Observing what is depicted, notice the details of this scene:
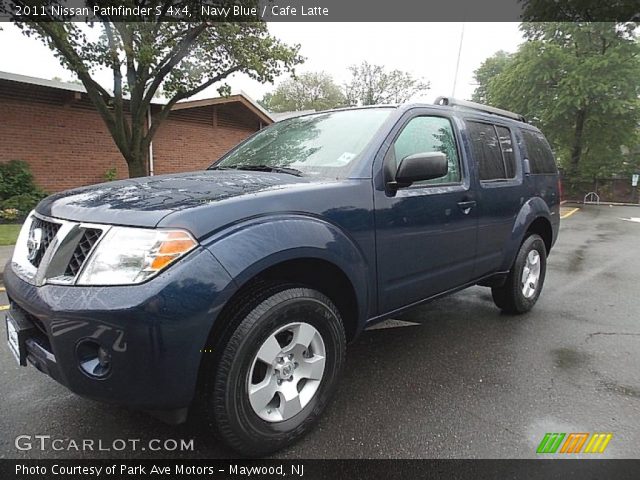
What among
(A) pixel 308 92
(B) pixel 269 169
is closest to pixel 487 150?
(B) pixel 269 169

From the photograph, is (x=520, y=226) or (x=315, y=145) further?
(x=520, y=226)

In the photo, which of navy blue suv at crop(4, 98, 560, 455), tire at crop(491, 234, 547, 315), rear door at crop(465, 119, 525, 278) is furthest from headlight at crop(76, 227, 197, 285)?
tire at crop(491, 234, 547, 315)

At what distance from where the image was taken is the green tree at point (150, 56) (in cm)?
997

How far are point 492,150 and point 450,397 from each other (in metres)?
2.13

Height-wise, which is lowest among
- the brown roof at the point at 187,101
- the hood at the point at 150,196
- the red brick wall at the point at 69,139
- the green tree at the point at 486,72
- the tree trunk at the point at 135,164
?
the hood at the point at 150,196

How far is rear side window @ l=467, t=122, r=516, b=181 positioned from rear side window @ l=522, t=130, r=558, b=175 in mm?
414

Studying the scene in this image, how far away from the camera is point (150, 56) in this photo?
964 cm

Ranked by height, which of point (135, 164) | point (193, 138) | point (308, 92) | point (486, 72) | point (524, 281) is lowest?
point (524, 281)

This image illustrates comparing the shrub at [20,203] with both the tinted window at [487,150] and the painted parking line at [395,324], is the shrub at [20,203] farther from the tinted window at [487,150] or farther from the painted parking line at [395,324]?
the tinted window at [487,150]

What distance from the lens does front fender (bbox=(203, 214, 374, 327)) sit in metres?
1.80

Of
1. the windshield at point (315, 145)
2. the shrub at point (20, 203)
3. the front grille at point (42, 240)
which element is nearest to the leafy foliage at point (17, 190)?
the shrub at point (20, 203)

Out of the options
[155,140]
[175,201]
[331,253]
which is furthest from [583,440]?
[155,140]

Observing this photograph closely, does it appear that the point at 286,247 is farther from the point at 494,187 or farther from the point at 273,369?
the point at 494,187

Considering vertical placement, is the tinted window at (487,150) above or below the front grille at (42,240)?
above
